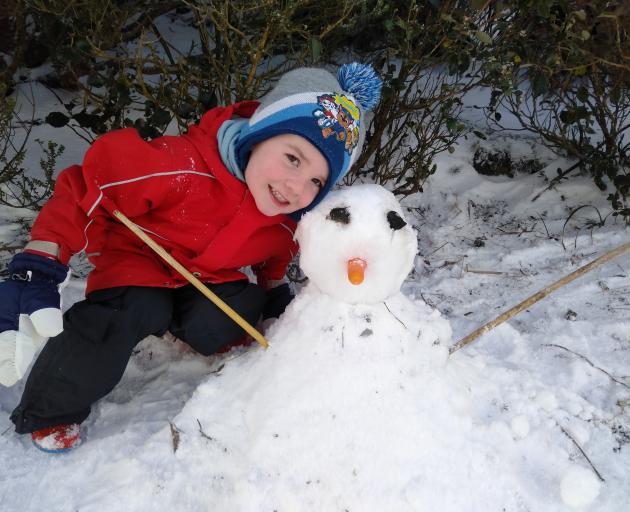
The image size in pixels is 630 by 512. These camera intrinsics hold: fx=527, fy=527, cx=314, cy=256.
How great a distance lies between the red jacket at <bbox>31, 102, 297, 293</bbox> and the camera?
1.46 m

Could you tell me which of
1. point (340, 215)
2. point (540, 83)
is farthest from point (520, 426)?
point (540, 83)

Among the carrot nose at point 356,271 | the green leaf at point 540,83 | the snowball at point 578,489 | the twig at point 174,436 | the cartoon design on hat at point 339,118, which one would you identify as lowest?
the snowball at point 578,489

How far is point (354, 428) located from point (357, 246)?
0.45m

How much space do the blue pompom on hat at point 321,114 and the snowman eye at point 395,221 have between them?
26 cm

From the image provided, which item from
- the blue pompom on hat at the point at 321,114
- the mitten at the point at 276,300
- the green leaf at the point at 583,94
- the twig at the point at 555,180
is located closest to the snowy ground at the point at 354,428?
the mitten at the point at 276,300

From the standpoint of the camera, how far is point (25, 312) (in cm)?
125

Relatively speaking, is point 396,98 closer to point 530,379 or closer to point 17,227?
point 530,379

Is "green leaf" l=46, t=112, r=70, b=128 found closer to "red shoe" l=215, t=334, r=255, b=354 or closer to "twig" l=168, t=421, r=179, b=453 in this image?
"red shoe" l=215, t=334, r=255, b=354

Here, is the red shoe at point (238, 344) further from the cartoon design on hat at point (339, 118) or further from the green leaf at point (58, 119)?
the green leaf at point (58, 119)

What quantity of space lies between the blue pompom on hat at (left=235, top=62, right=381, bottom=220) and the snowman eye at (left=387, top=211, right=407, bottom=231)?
265mm

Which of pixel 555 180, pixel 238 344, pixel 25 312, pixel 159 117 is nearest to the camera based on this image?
pixel 25 312

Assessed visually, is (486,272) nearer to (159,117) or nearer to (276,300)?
(276,300)

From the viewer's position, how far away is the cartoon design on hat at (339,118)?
148 cm

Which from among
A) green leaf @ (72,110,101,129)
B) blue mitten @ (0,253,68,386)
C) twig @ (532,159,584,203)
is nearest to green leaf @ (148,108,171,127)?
green leaf @ (72,110,101,129)
